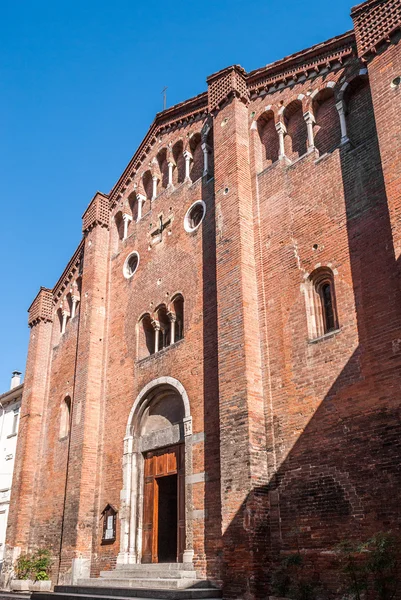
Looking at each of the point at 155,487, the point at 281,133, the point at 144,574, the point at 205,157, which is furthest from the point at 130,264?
the point at 144,574

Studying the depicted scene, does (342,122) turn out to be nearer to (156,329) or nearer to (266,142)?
(266,142)

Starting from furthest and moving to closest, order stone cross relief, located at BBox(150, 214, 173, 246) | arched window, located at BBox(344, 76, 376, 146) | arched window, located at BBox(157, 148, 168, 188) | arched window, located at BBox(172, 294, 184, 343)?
1. arched window, located at BBox(157, 148, 168, 188)
2. stone cross relief, located at BBox(150, 214, 173, 246)
3. arched window, located at BBox(172, 294, 184, 343)
4. arched window, located at BBox(344, 76, 376, 146)

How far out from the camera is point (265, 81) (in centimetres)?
1578

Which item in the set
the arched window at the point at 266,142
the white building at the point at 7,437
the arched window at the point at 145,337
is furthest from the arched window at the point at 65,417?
the arched window at the point at 266,142

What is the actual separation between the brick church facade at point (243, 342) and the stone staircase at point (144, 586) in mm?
344

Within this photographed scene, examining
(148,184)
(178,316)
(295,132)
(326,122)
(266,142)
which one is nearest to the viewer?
(326,122)

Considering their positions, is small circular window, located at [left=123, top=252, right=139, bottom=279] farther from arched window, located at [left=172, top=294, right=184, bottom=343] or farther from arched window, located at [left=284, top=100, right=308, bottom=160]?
arched window, located at [left=284, top=100, right=308, bottom=160]

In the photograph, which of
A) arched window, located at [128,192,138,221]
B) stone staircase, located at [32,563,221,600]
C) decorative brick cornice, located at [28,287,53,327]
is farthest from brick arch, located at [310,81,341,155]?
decorative brick cornice, located at [28,287,53,327]

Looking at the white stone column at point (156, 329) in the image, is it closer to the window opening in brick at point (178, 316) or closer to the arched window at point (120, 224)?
the window opening in brick at point (178, 316)

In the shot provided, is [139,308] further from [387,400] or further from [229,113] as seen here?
[387,400]

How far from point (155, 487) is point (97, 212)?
9.86 m

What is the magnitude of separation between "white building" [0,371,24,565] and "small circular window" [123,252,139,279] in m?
8.87

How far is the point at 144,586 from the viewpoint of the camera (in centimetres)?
1291

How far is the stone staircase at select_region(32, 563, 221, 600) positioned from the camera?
1168 centimetres
